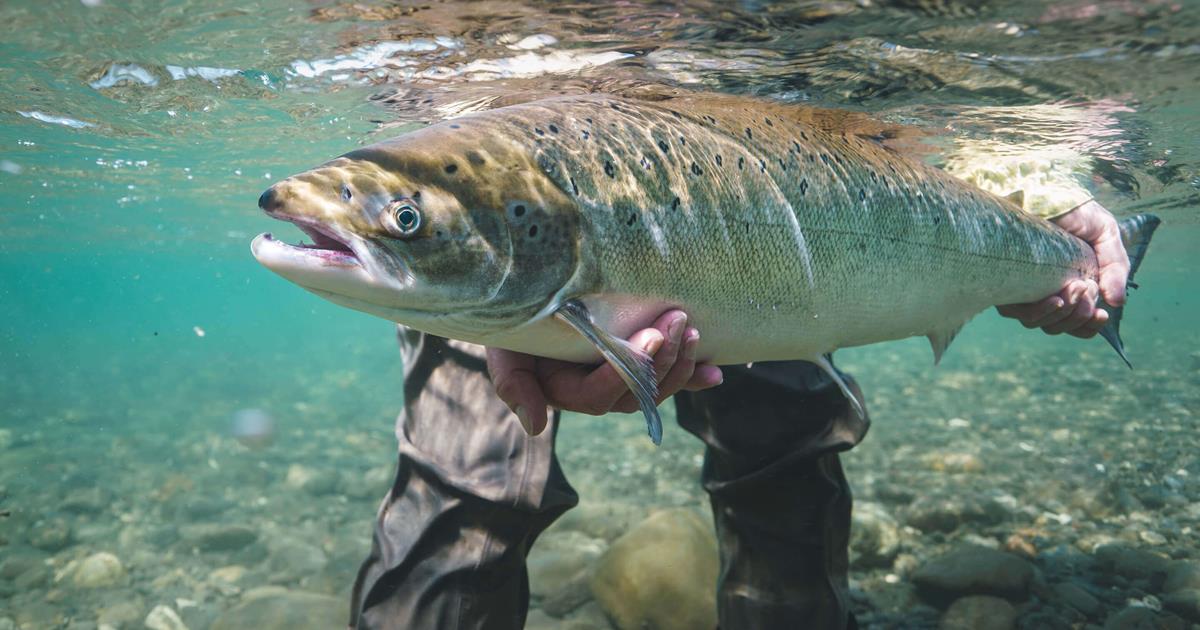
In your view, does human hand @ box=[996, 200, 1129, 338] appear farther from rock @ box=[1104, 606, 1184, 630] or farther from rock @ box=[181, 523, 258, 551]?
rock @ box=[181, 523, 258, 551]

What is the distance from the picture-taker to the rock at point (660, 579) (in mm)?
4832

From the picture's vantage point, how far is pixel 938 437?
9852 mm

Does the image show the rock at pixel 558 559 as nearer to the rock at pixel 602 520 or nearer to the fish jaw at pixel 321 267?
the rock at pixel 602 520

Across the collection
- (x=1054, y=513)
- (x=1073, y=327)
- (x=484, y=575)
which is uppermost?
(x=1073, y=327)

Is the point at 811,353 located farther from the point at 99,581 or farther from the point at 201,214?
the point at 201,214

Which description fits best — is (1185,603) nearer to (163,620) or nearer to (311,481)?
(163,620)

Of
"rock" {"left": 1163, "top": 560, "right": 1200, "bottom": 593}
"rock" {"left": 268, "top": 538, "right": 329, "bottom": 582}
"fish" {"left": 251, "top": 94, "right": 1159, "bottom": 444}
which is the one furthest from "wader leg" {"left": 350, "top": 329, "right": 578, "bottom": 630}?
"rock" {"left": 1163, "top": 560, "right": 1200, "bottom": 593}

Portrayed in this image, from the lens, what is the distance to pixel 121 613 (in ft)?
18.4

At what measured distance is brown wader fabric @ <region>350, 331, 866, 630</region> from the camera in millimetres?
2885

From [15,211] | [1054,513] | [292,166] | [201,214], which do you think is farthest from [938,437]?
[15,211]

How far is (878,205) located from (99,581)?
759 centimetres

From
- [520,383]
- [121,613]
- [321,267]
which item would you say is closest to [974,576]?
[520,383]

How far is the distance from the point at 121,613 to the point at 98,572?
1069 mm

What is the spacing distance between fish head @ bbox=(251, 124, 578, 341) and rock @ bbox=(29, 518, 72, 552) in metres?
8.12
